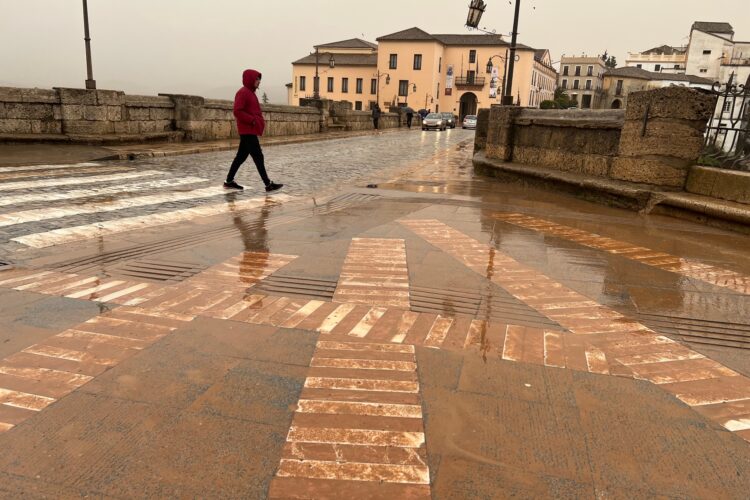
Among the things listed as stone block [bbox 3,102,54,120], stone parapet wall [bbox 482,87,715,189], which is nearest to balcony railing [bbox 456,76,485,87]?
stone parapet wall [bbox 482,87,715,189]

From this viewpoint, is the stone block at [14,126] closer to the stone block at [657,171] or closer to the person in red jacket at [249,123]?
the person in red jacket at [249,123]

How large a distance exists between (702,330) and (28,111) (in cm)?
1342

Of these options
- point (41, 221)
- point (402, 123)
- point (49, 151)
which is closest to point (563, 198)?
point (41, 221)

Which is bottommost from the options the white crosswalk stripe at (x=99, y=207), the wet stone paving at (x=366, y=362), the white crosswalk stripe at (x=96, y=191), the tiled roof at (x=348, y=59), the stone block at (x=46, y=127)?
the wet stone paving at (x=366, y=362)

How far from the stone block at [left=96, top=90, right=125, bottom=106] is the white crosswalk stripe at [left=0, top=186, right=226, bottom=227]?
6.65 metres

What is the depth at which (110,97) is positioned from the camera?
12.6 m

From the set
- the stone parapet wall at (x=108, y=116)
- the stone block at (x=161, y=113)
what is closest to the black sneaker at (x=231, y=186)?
the stone parapet wall at (x=108, y=116)

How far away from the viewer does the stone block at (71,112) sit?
475 inches

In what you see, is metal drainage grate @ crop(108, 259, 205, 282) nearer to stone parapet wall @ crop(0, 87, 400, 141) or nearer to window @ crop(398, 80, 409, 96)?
stone parapet wall @ crop(0, 87, 400, 141)

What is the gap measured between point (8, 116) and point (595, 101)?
97.5m

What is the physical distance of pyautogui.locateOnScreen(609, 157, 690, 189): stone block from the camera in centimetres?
680

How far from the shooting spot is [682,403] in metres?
2.30

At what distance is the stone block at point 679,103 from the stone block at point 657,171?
1.94 ft

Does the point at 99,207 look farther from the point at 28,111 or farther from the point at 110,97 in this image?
the point at 110,97
